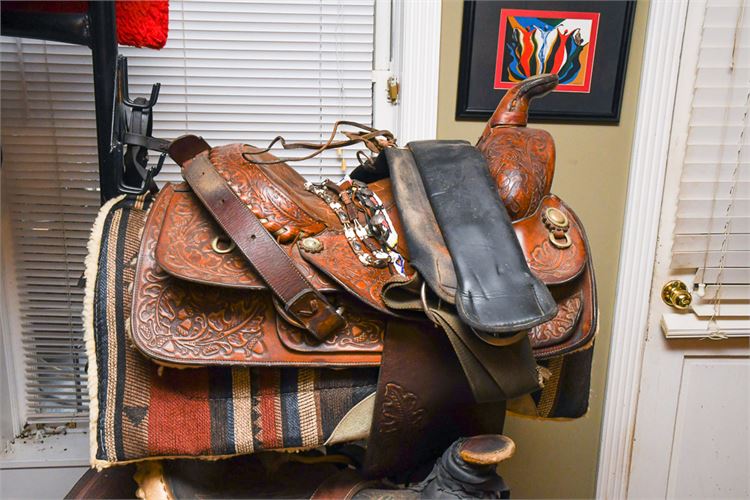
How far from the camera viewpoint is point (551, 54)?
1130 mm

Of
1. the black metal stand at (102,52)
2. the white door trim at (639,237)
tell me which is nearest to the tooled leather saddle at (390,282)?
the black metal stand at (102,52)

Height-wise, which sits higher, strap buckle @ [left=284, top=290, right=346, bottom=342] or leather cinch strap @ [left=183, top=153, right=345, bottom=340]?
leather cinch strap @ [left=183, top=153, right=345, bottom=340]

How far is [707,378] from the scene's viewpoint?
126 centimetres

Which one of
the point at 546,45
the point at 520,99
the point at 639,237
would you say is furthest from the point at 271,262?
the point at 639,237

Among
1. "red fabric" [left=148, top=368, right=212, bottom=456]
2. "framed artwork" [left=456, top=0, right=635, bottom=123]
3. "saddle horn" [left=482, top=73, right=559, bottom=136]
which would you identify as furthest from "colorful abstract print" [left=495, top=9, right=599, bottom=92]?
"red fabric" [left=148, top=368, right=212, bottom=456]

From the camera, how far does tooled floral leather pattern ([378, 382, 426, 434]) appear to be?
0.64 m

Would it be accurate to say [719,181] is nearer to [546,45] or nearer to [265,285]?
[546,45]

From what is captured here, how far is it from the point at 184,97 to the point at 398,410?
0.89 m

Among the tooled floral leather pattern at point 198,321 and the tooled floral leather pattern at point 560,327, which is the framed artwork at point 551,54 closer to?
the tooled floral leather pattern at point 560,327

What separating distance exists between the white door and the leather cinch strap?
98cm

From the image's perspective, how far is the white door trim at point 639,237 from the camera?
44.2 inches

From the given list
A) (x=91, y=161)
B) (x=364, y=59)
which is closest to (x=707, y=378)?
(x=364, y=59)

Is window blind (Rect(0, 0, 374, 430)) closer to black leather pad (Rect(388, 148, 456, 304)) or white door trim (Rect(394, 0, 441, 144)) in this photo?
white door trim (Rect(394, 0, 441, 144))

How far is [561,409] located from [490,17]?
2.77 feet
